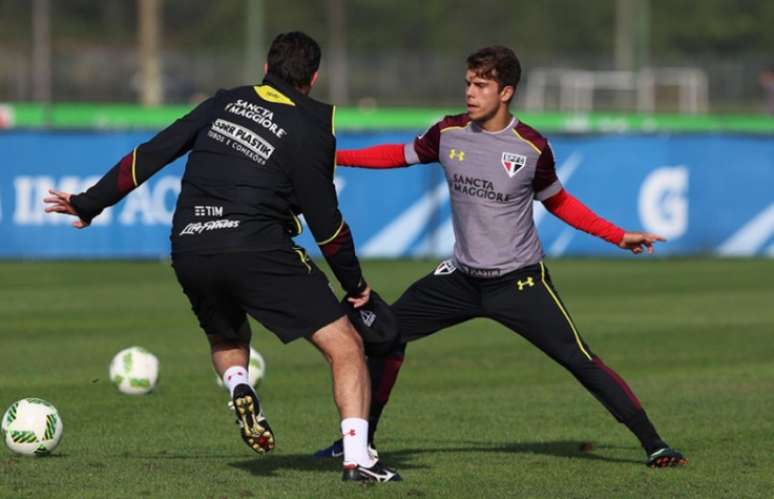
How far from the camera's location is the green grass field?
27.9 ft

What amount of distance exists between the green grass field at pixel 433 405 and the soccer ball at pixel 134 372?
4.1 inches

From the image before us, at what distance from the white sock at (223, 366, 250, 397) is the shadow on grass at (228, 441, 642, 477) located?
0.55 metres

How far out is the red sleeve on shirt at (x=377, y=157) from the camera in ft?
30.3

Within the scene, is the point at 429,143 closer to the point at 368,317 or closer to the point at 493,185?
the point at 493,185

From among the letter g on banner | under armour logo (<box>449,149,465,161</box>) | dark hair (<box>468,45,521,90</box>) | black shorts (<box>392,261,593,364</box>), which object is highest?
dark hair (<box>468,45,521,90</box>)

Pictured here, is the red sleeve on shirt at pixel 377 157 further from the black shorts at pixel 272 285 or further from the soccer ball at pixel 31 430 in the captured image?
the soccer ball at pixel 31 430

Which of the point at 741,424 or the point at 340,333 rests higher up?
the point at 340,333

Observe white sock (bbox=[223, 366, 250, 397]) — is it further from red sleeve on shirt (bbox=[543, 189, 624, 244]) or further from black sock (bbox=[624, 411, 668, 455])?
black sock (bbox=[624, 411, 668, 455])

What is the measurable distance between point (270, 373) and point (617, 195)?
1196 cm

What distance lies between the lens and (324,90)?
→ 6212 centimetres

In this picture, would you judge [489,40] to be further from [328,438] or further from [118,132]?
[328,438]

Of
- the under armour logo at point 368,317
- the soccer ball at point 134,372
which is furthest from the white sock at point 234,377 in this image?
the soccer ball at point 134,372

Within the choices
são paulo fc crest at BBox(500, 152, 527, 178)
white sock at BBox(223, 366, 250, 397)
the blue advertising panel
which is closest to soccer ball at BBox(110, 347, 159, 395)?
white sock at BBox(223, 366, 250, 397)

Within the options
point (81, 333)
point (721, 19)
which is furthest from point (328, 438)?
point (721, 19)
